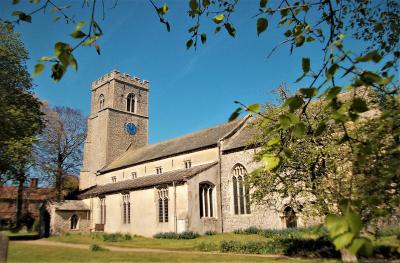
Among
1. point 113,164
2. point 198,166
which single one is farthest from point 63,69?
point 113,164

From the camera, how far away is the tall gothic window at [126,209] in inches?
1256

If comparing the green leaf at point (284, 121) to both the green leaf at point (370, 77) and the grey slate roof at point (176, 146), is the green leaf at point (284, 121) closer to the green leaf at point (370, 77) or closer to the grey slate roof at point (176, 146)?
the green leaf at point (370, 77)

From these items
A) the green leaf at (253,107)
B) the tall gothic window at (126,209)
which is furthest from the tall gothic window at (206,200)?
the green leaf at (253,107)

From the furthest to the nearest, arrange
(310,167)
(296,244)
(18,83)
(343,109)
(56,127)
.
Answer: (56,127) < (18,83) < (296,244) < (310,167) < (343,109)

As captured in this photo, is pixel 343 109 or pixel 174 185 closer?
pixel 343 109

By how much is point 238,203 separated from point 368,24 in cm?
2122

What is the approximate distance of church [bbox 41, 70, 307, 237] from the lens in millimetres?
25766

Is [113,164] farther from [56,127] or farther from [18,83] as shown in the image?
[18,83]

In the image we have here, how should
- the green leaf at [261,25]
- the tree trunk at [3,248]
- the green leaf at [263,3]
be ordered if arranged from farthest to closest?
1. the tree trunk at [3,248]
2. the green leaf at [263,3]
3. the green leaf at [261,25]

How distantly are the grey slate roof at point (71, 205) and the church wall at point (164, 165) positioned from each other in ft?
14.6

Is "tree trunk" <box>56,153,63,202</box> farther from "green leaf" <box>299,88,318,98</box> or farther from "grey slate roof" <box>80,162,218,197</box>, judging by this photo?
"green leaf" <box>299,88,318,98</box>

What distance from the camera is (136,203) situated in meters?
30.8

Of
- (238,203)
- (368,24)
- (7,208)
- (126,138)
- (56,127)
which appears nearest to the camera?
(368,24)

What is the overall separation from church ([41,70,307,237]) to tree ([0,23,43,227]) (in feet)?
27.0
